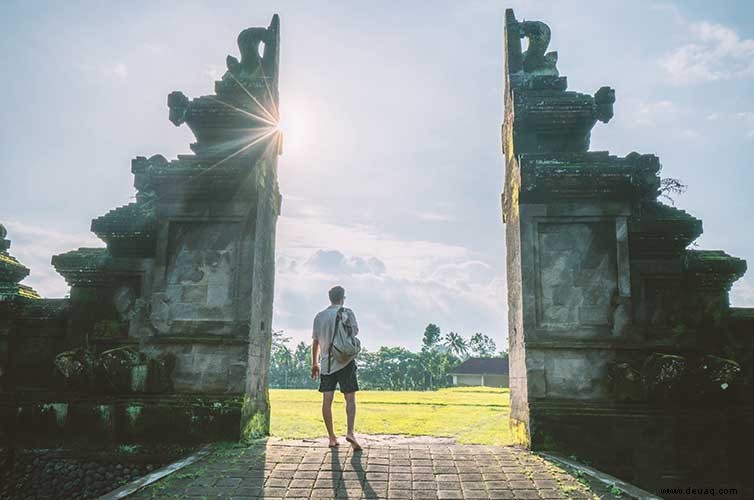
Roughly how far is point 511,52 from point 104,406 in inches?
292

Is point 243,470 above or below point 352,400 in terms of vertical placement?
below

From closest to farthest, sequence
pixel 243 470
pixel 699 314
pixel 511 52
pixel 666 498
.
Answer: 1. pixel 243 470
2. pixel 666 498
3. pixel 699 314
4. pixel 511 52

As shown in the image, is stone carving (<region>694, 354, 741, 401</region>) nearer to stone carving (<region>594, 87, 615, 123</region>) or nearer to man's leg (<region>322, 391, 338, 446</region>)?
stone carving (<region>594, 87, 615, 123</region>)

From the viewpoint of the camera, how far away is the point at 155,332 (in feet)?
23.9

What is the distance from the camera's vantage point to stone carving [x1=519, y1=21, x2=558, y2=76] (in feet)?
27.2

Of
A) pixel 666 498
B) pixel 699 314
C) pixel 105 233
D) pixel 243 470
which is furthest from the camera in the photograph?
pixel 105 233

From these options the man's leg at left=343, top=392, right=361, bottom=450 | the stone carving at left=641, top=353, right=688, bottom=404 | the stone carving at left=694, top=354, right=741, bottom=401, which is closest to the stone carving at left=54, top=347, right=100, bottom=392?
the man's leg at left=343, top=392, right=361, bottom=450

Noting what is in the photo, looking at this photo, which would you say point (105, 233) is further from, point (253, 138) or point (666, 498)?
point (666, 498)

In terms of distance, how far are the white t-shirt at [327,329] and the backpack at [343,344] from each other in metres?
0.03

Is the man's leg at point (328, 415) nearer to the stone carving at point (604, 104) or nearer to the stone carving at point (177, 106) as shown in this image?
→ the stone carving at point (177, 106)

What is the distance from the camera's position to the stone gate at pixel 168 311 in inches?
272

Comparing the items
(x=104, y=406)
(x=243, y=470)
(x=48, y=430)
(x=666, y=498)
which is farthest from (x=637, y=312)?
(x=48, y=430)

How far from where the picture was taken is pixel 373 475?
5.30 metres

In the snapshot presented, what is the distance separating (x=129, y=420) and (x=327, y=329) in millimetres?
2694
